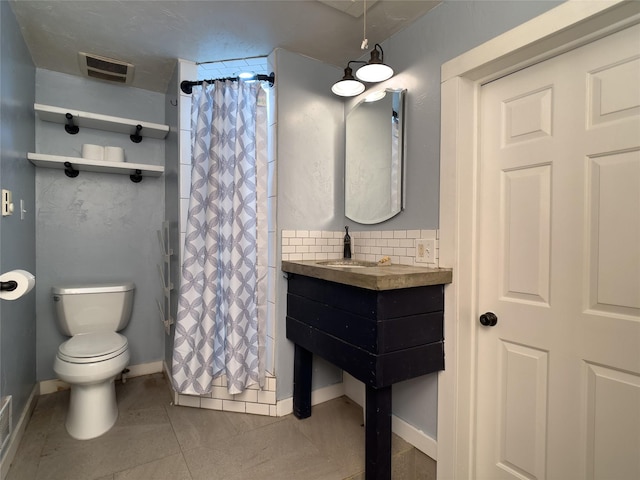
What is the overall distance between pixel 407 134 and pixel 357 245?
72 centimetres

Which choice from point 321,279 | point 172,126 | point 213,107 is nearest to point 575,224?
point 321,279

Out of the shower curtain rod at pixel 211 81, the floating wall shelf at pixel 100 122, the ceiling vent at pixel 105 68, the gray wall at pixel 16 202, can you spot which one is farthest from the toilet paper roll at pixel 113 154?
the shower curtain rod at pixel 211 81

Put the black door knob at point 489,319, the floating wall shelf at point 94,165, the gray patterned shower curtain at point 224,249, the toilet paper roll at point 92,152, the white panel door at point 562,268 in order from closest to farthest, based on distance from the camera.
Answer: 1. the white panel door at point 562,268
2. the black door knob at point 489,319
3. the gray patterned shower curtain at point 224,249
4. the floating wall shelf at point 94,165
5. the toilet paper roll at point 92,152

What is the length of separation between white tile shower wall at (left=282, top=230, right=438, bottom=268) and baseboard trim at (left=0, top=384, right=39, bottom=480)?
1563 millimetres

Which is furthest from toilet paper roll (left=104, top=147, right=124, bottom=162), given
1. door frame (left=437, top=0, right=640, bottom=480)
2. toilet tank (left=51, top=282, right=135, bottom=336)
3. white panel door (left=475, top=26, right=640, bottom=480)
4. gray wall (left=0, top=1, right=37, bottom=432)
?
white panel door (left=475, top=26, right=640, bottom=480)

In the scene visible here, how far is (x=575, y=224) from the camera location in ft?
3.73

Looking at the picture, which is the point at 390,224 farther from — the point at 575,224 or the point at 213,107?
the point at 213,107

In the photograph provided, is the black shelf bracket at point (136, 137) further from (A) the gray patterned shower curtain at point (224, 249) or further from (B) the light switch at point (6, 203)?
(B) the light switch at point (6, 203)

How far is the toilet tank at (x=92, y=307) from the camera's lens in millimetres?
2055

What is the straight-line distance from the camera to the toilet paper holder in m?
1.12

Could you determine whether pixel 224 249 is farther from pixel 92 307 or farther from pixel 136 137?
pixel 136 137

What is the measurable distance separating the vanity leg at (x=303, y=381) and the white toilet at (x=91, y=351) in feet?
3.30

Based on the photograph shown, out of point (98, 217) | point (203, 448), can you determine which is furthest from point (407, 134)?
point (98, 217)

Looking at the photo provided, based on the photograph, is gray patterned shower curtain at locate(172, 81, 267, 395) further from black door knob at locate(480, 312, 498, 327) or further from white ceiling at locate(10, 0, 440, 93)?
black door knob at locate(480, 312, 498, 327)
